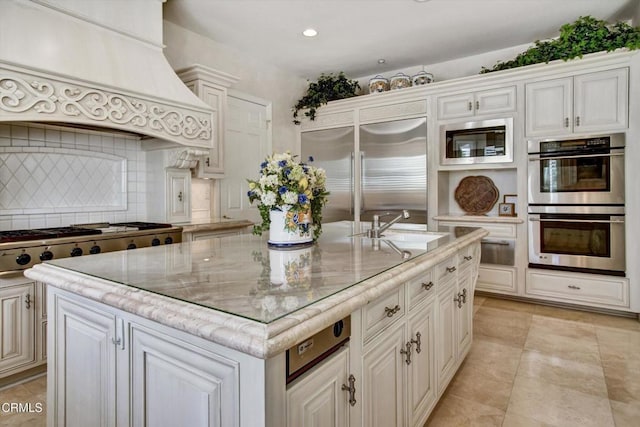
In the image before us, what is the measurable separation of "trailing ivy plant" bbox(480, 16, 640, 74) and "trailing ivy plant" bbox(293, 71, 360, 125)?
2.27m

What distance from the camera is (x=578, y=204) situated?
3.43 m

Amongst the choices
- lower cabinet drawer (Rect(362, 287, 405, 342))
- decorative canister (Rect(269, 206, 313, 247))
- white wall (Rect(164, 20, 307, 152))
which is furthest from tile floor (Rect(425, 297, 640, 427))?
white wall (Rect(164, 20, 307, 152))

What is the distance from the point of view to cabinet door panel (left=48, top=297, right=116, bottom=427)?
1.16 meters

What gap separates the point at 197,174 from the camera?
3.57m

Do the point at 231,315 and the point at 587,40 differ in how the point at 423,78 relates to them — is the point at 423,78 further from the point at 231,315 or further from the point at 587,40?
the point at 231,315

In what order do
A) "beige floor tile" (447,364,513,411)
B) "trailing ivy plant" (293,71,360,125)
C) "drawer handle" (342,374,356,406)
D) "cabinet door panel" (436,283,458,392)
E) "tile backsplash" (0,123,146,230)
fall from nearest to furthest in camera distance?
"drawer handle" (342,374,356,406) → "cabinet door panel" (436,283,458,392) → "beige floor tile" (447,364,513,411) → "tile backsplash" (0,123,146,230) → "trailing ivy plant" (293,71,360,125)

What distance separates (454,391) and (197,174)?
9.37 ft

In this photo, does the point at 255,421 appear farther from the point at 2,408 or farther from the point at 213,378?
the point at 2,408

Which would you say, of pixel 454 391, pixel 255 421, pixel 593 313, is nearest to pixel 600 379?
pixel 454 391

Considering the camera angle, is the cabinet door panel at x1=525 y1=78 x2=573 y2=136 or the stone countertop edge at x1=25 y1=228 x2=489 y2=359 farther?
the cabinet door panel at x1=525 y1=78 x2=573 y2=136

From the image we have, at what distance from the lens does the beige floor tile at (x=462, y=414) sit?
1843 mm

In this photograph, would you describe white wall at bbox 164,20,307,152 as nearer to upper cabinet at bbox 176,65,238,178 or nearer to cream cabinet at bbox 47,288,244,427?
upper cabinet at bbox 176,65,238,178

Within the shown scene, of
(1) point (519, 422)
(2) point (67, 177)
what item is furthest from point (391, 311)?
(2) point (67, 177)

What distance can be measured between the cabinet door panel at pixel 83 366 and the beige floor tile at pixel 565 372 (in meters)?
2.37
